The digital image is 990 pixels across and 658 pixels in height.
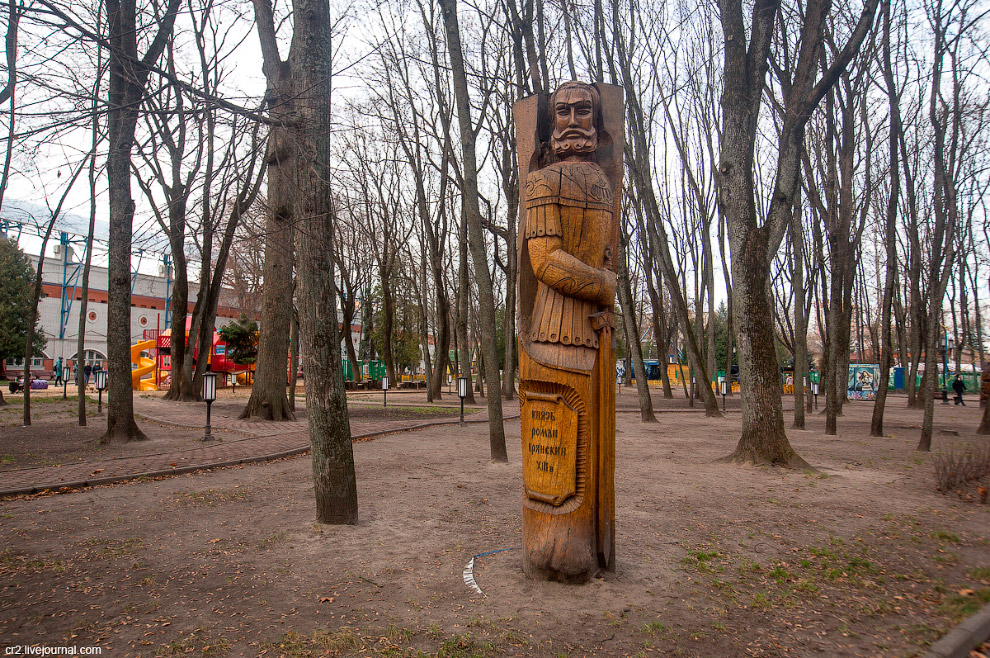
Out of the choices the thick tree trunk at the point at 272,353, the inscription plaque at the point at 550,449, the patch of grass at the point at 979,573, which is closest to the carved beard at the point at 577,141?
the inscription plaque at the point at 550,449

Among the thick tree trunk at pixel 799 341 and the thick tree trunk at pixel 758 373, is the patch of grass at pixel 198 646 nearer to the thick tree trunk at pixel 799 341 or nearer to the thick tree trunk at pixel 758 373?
the thick tree trunk at pixel 758 373

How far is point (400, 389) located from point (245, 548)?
34.5 m

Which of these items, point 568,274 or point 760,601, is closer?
point 760,601

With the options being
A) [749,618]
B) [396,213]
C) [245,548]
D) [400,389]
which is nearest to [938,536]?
[749,618]

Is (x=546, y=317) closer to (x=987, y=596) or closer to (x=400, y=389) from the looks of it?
(x=987, y=596)

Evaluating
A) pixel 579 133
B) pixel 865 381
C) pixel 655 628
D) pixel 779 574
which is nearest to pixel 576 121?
pixel 579 133

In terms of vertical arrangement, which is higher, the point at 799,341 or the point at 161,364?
the point at 799,341

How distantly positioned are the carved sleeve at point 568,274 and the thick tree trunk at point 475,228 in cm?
569

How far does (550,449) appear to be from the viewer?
Answer: 4312 millimetres

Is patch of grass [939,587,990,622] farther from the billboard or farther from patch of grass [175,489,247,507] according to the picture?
the billboard

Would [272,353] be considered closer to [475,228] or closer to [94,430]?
[94,430]

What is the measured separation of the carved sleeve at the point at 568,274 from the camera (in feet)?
14.3

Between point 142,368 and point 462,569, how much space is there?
3829 centimetres

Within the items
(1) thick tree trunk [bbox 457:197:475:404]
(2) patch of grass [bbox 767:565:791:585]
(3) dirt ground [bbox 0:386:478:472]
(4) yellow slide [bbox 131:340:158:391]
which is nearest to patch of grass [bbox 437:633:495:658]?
(2) patch of grass [bbox 767:565:791:585]
